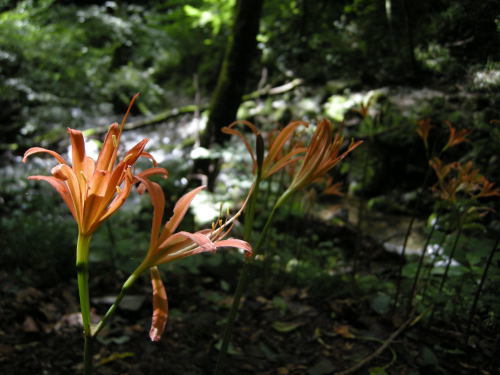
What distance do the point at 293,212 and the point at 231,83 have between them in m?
1.47

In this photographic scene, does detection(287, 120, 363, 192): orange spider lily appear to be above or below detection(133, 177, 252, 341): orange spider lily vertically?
above

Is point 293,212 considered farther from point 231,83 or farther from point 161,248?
point 161,248

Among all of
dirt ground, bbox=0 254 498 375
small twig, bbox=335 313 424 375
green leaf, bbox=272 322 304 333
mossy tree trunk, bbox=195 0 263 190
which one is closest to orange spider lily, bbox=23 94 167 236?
dirt ground, bbox=0 254 498 375

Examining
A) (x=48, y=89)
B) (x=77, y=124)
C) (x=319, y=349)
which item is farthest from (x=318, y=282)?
(x=48, y=89)

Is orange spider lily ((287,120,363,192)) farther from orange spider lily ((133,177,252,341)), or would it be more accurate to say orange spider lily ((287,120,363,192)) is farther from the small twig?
the small twig

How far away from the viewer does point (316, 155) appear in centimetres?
92

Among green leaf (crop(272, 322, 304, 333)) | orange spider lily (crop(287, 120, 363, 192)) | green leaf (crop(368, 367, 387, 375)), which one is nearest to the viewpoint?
orange spider lily (crop(287, 120, 363, 192))

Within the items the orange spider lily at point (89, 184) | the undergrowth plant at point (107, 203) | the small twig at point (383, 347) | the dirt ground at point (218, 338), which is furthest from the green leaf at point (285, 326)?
the orange spider lily at point (89, 184)

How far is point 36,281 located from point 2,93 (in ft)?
12.6

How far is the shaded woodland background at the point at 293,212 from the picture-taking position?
1632mm

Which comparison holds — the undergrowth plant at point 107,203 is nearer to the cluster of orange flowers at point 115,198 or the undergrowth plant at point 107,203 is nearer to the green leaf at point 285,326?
the cluster of orange flowers at point 115,198

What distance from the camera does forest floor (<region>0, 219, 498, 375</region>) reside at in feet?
5.11

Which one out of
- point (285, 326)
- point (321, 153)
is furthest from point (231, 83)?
point (321, 153)

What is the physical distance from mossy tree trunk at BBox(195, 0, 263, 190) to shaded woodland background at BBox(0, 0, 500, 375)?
0.02 meters
